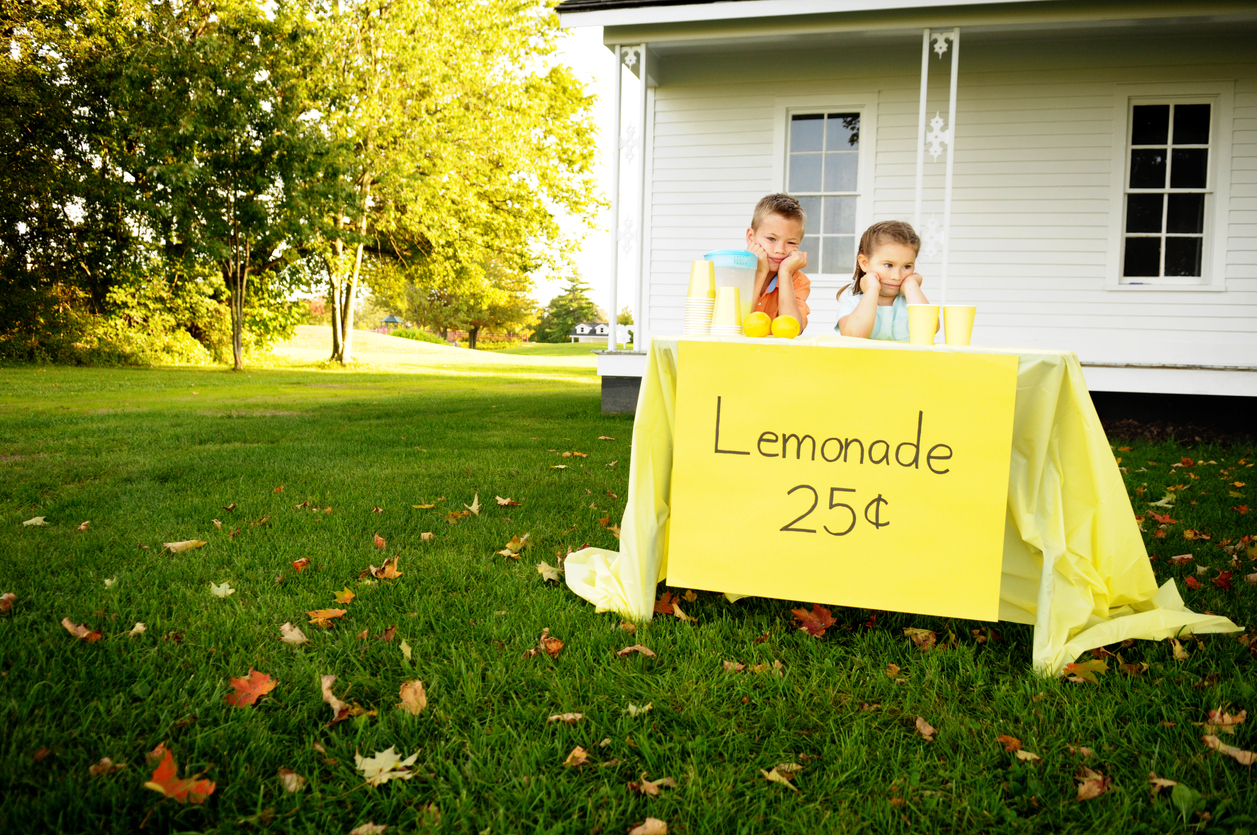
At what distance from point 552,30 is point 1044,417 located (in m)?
22.3

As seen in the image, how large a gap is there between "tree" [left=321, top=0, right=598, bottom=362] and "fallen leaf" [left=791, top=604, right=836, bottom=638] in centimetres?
1534

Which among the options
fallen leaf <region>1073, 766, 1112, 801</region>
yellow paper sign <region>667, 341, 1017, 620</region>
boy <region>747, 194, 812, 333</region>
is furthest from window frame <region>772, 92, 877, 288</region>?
fallen leaf <region>1073, 766, 1112, 801</region>

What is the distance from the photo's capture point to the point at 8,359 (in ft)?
48.7

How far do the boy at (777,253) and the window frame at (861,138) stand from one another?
5.10 m

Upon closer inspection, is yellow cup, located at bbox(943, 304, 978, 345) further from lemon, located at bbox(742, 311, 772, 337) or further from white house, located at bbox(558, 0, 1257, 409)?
white house, located at bbox(558, 0, 1257, 409)

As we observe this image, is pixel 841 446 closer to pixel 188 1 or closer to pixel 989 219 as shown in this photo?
pixel 989 219

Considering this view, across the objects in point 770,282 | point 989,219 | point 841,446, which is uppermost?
point 989,219

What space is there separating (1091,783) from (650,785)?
920mm

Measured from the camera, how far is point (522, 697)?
196 centimetres

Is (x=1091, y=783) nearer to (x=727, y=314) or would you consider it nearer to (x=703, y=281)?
(x=727, y=314)

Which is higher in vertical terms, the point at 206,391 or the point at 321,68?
the point at 321,68

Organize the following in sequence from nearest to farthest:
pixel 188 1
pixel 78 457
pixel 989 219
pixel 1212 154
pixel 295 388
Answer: pixel 78 457, pixel 1212 154, pixel 989 219, pixel 295 388, pixel 188 1

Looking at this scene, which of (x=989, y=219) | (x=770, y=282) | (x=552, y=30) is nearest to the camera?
(x=770, y=282)

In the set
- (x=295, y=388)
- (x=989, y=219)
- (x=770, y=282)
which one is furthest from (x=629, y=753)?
(x=295, y=388)
